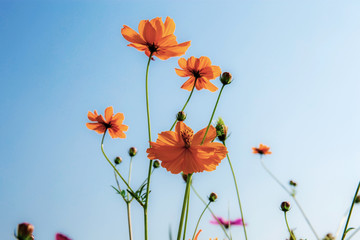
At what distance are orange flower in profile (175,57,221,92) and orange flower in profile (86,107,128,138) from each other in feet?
1.52

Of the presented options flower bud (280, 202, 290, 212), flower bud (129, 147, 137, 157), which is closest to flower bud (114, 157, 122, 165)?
flower bud (129, 147, 137, 157)

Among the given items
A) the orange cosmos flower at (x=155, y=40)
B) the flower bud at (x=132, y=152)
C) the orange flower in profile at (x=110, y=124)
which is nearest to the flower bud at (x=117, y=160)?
the flower bud at (x=132, y=152)

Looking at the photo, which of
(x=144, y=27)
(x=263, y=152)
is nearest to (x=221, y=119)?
(x=144, y=27)

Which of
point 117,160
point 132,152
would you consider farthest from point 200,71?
point 117,160

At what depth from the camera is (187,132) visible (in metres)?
0.76

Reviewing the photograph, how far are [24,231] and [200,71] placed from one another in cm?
59

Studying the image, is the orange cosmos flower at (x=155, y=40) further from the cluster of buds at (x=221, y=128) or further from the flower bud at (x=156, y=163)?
the flower bud at (x=156, y=163)

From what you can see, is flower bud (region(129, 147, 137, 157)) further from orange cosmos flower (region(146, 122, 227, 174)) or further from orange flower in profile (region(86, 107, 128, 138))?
orange cosmos flower (region(146, 122, 227, 174))

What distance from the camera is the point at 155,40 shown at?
2.68ft

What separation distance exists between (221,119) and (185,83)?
6.4 inches

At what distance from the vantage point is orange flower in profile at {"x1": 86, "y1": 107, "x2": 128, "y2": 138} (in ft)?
4.23

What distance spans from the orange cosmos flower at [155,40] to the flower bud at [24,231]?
0.50m

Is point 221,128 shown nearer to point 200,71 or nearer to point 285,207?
point 200,71

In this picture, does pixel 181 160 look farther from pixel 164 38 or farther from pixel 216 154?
pixel 164 38
